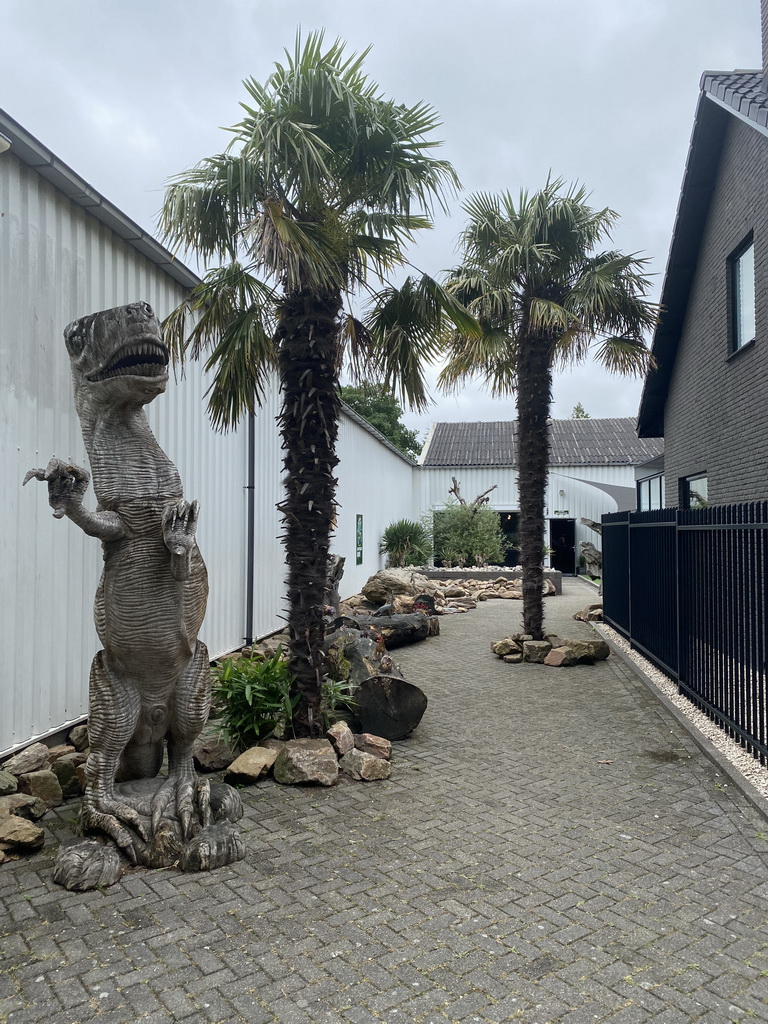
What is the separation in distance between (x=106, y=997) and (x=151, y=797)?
1400 millimetres

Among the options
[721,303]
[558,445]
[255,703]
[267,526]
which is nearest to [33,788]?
[255,703]

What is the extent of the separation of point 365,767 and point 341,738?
0.43 metres

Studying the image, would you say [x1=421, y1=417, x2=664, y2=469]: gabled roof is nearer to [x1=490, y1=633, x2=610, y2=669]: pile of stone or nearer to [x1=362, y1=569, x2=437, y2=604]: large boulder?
[x1=362, y1=569, x2=437, y2=604]: large boulder

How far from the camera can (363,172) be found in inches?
233

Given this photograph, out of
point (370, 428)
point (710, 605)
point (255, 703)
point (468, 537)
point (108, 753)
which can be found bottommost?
point (255, 703)

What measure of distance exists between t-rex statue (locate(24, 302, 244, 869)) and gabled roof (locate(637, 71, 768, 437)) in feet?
23.6

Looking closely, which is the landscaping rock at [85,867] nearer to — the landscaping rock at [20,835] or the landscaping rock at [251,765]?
the landscaping rock at [20,835]

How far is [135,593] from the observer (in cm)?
398

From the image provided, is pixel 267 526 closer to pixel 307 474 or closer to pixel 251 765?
pixel 307 474

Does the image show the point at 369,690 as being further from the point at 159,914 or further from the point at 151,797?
the point at 159,914

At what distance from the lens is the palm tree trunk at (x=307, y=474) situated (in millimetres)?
5789

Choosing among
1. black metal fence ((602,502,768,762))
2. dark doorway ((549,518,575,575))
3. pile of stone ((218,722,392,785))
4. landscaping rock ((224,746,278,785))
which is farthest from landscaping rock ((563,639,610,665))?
dark doorway ((549,518,575,575))

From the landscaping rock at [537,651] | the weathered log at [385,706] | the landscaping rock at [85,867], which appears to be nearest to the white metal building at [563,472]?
the landscaping rock at [537,651]

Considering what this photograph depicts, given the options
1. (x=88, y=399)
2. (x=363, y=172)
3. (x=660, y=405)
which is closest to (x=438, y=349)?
(x=363, y=172)
